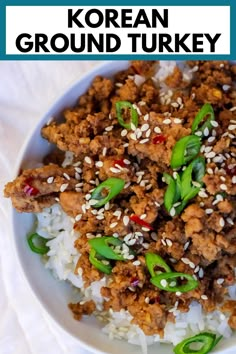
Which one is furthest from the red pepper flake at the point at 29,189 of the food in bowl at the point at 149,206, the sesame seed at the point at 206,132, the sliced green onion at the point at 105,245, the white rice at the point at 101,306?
the sesame seed at the point at 206,132

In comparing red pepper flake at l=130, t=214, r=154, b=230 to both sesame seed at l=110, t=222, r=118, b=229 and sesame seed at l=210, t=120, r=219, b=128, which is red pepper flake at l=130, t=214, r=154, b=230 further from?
sesame seed at l=210, t=120, r=219, b=128

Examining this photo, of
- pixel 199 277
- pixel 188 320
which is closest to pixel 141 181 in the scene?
pixel 199 277

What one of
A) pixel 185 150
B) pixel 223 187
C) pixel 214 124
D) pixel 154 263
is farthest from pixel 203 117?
pixel 154 263

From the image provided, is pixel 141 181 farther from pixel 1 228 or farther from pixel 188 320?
pixel 1 228

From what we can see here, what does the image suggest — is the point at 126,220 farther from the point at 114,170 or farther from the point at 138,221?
the point at 114,170

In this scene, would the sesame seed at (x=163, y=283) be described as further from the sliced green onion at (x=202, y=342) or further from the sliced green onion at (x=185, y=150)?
the sliced green onion at (x=185, y=150)

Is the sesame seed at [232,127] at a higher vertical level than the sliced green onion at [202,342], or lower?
higher
